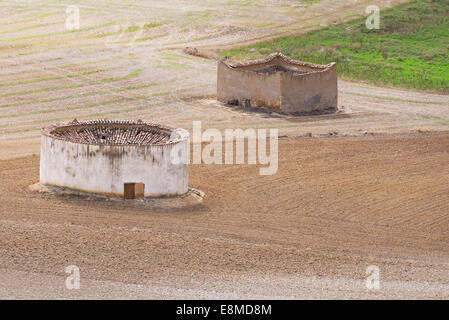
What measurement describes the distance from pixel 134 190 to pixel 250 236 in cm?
410

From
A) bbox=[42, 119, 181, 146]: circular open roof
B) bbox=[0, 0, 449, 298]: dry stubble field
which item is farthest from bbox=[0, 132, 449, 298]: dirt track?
bbox=[42, 119, 181, 146]: circular open roof

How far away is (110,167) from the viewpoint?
1139 inches

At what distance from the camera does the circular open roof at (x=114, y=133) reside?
30.7 metres

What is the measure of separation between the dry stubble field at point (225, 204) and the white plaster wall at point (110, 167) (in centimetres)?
70

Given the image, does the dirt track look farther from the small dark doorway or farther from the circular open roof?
the circular open roof

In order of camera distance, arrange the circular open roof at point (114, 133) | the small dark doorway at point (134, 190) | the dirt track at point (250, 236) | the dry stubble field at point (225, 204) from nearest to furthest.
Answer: the dirt track at point (250, 236), the dry stubble field at point (225, 204), the small dark doorway at point (134, 190), the circular open roof at point (114, 133)

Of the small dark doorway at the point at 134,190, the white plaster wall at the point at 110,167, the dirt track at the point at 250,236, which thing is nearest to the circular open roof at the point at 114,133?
the white plaster wall at the point at 110,167

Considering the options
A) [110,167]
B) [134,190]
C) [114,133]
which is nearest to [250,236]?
[134,190]

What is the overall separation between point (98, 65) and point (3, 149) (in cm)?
1790

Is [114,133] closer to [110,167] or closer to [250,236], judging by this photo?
[110,167]

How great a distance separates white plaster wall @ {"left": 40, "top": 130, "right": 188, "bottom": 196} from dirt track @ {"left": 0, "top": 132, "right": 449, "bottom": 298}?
0.70 m

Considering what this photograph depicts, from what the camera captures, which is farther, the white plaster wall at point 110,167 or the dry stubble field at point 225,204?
the white plaster wall at point 110,167

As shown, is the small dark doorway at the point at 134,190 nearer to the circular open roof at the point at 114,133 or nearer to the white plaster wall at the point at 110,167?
the white plaster wall at the point at 110,167
